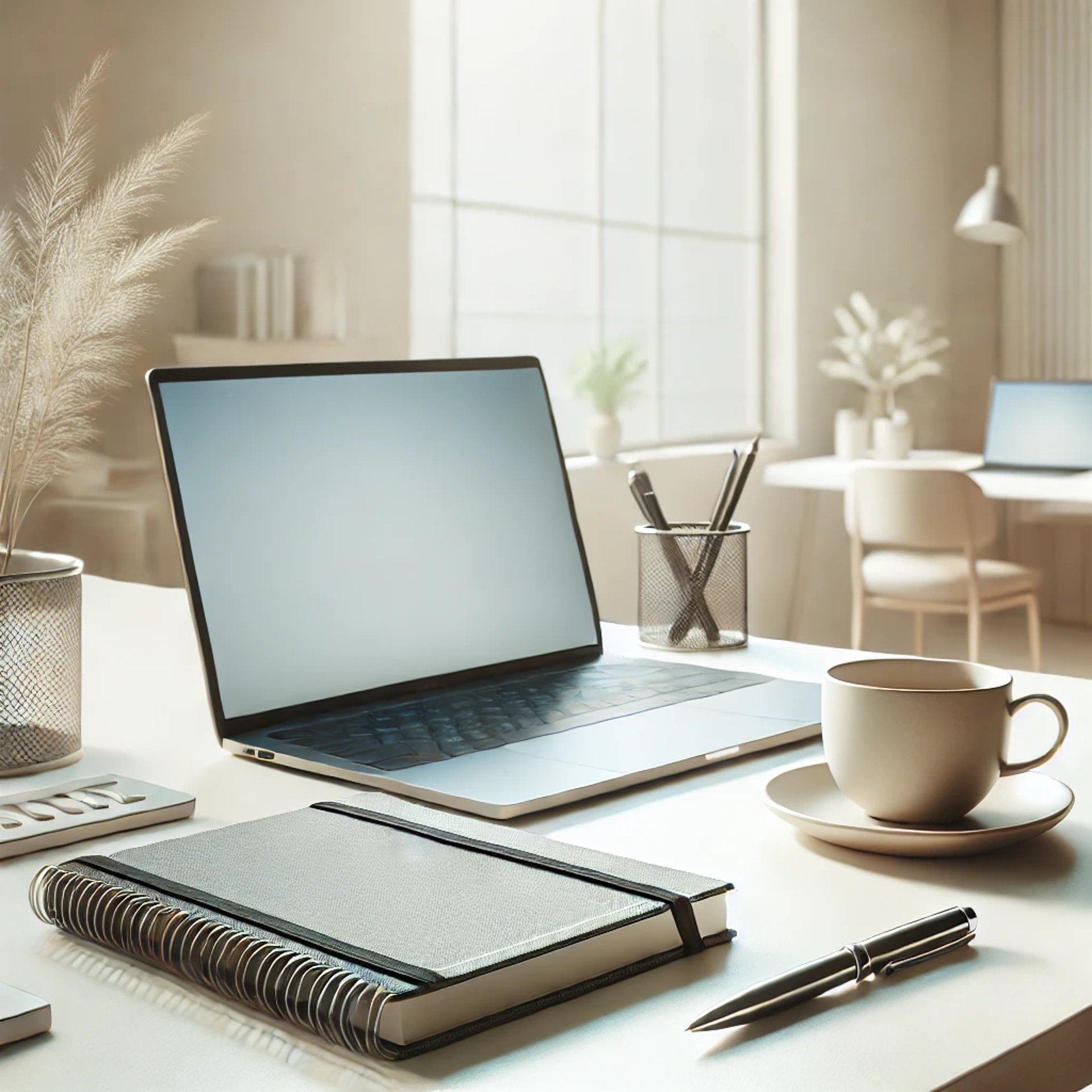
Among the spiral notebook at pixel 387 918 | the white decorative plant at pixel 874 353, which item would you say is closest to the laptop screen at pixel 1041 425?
the white decorative plant at pixel 874 353

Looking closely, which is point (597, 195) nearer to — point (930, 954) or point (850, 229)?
point (850, 229)

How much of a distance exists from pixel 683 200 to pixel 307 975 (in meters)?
4.07

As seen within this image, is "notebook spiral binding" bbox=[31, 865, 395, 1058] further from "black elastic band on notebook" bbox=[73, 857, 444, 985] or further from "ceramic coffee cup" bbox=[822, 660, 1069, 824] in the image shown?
"ceramic coffee cup" bbox=[822, 660, 1069, 824]

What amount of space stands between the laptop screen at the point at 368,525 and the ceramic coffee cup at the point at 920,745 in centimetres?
39

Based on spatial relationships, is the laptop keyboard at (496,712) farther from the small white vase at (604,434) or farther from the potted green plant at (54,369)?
the small white vase at (604,434)

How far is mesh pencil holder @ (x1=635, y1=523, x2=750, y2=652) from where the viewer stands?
1163 mm

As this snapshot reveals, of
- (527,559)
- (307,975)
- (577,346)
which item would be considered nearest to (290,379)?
(527,559)

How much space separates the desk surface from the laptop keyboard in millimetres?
2700

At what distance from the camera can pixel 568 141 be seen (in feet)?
12.7

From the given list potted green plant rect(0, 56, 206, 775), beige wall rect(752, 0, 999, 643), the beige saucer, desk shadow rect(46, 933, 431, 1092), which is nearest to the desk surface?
beige wall rect(752, 0, 999, 643)

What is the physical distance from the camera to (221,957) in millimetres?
488

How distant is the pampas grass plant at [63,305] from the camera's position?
2.50 feet

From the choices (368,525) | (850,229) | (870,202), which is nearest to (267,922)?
(368,525)

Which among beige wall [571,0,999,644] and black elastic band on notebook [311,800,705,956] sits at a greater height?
beige wall [571,0,999,644]
